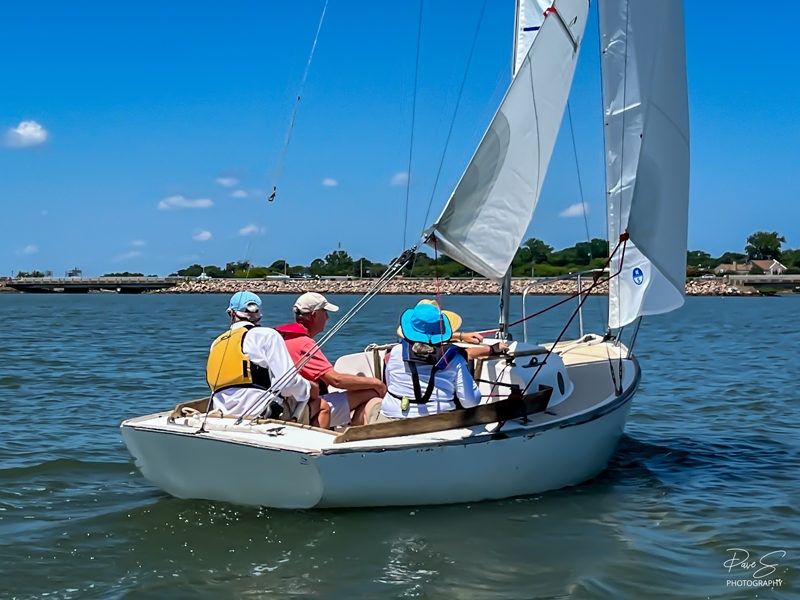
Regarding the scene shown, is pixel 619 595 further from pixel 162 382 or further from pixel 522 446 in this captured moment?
pixel 162 382

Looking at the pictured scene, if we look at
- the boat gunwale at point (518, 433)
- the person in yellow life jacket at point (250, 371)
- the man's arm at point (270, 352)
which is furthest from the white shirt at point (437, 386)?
the man's arm at point (270, 352)

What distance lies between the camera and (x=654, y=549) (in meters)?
5.80

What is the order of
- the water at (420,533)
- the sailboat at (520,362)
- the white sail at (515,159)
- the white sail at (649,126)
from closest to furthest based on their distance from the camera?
1. the water at (420,533)
2. the sailboat at (520,362)
3. the white sail at (515,159)
4. the white sail at (649,126)

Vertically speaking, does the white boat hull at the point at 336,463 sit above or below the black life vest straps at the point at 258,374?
below

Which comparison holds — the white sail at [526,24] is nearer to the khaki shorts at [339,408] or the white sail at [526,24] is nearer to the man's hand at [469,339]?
the man's hand at [469,339]

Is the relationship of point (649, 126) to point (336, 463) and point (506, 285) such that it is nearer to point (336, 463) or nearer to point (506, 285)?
point (506, 285)

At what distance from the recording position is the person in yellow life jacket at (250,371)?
598cm

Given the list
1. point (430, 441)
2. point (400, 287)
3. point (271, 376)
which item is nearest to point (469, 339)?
point (430, 441)

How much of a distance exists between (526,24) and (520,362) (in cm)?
319

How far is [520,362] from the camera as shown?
7.11m

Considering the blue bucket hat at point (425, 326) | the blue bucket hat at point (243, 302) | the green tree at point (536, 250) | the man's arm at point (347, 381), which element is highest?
the green tree at point (536, 250)

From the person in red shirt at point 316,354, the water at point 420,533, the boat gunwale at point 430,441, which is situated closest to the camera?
the water at point 420,533

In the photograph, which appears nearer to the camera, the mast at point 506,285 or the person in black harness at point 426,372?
the person in black harness at point 426,372

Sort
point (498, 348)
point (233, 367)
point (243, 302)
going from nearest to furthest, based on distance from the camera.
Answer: point (233, 367)
point (243, 302)
point (498, 348)
